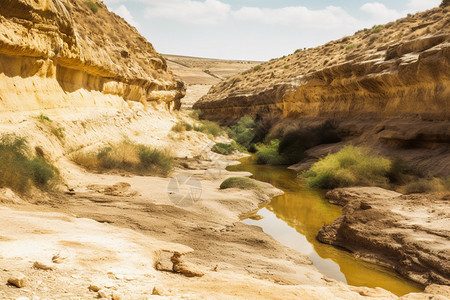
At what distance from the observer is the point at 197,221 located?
8758 mm

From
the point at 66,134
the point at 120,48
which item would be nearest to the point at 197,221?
the point at 66,134

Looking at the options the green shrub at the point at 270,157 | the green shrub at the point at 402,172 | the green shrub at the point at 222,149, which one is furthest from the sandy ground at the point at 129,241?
the green shrub at the point at 222,149

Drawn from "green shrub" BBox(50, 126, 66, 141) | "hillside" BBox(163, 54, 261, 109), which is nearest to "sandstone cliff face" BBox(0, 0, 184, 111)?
"green shrub" BBox(50, 126, 66, 141)

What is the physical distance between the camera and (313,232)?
9.88 m

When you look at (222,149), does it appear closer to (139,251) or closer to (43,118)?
(43,118)

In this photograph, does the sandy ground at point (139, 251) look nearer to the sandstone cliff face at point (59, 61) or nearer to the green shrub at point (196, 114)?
the sandstone cliff face at point (59, 61)

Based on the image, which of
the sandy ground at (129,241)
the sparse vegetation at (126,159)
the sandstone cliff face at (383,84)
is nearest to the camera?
the sandy ground at (129,241)

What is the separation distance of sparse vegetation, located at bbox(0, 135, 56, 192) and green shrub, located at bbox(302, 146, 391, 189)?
35.4 feet

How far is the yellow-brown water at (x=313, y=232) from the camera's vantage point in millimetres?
6789

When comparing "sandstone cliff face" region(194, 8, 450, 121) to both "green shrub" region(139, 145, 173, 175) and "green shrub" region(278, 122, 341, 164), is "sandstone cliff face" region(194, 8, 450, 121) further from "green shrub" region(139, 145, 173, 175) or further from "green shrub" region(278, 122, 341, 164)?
"green shrub" region(139, 145, 173, 175)

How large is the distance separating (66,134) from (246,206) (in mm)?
6619

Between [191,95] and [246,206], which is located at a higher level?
[191,95]

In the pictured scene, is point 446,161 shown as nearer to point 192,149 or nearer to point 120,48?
point 192,149

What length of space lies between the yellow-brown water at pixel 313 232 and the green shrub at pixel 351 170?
2.81 ft
